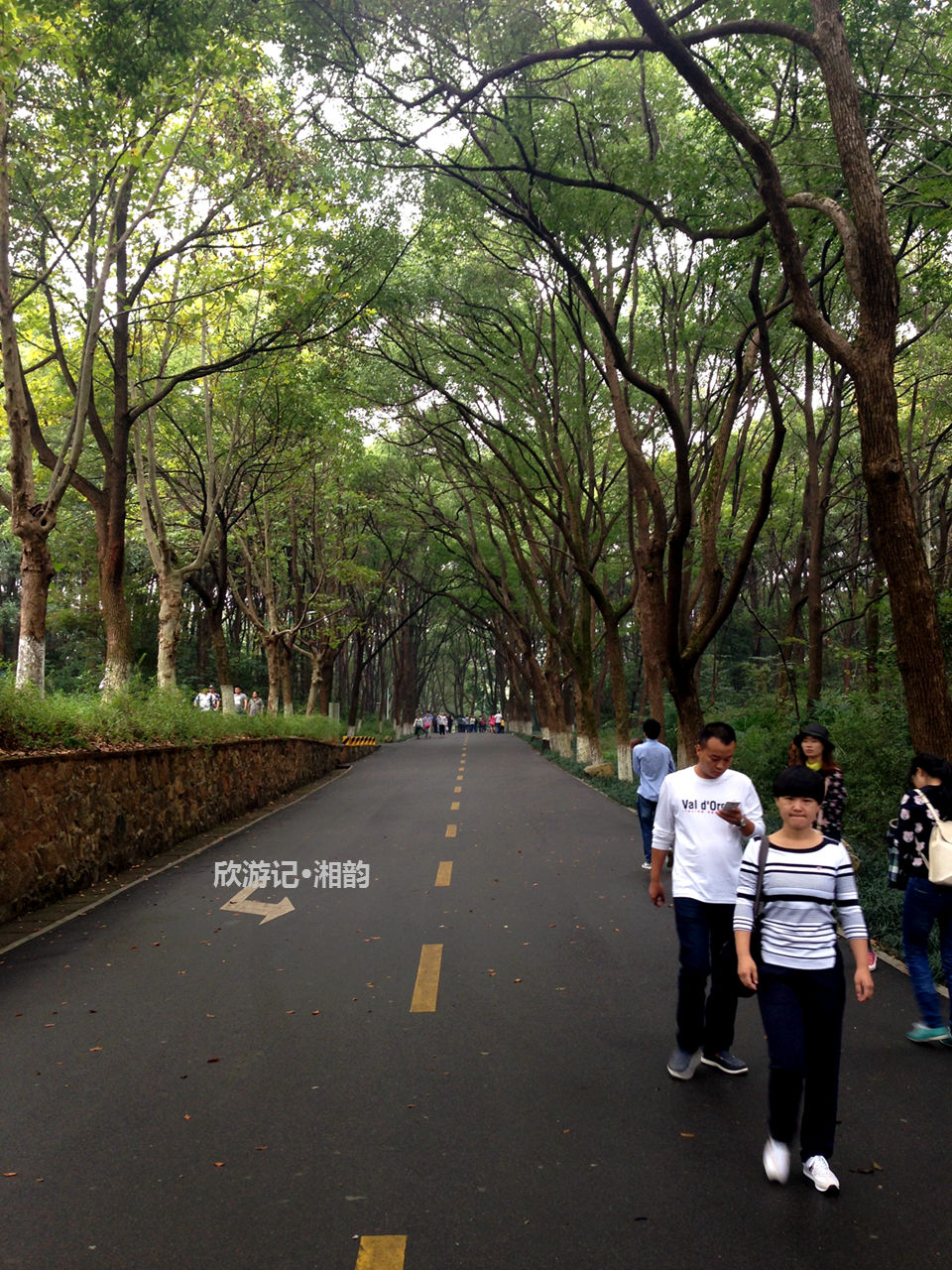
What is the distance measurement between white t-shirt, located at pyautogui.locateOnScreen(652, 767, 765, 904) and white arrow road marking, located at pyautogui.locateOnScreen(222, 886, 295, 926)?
4.71 m

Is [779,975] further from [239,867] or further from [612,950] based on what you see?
[239,867]

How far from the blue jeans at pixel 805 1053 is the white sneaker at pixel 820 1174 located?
3 centimetres

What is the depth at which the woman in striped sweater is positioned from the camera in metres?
3.71

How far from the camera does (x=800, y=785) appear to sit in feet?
12.7

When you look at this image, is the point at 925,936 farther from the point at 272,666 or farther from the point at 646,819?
the point at 272,666

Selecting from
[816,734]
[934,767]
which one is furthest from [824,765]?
[934,767]

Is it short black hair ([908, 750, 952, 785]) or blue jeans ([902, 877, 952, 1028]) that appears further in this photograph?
short black hair ([908, 750, 952, 785])

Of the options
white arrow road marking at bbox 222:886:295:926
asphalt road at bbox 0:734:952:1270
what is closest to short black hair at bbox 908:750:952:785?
asphalt road at bbox 0:734:952:1270

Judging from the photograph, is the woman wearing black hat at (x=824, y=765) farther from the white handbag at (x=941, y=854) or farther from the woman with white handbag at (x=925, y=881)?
the white handbag at (x=941, y=854)

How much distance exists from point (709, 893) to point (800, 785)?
1137 mm

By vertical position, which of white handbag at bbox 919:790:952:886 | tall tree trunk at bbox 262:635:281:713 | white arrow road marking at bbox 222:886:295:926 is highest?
tall tree trunk at bbox 262:635:281:713

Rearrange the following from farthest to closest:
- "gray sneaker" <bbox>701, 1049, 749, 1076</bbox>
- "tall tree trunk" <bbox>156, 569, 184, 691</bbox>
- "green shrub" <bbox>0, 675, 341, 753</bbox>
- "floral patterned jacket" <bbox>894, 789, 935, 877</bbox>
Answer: "tall tree trunk" <bbox>156, 569, 184, 691</bbox>, "green shrub" <bbox>0, 675, 341, 753</bbox>, "floral patterned jacket" <bbox>894, 789, 935, 877</bbox>, "gray sneaker" <bbox>701, 1049, 749, 1076</bbox>

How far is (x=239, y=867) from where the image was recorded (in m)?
11.1

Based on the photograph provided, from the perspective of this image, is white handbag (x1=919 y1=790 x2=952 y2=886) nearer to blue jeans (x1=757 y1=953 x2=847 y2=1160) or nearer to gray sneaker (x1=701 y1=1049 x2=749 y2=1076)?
gray sneaker (x1=701 y1=1049 x2=749 y2=1076)
